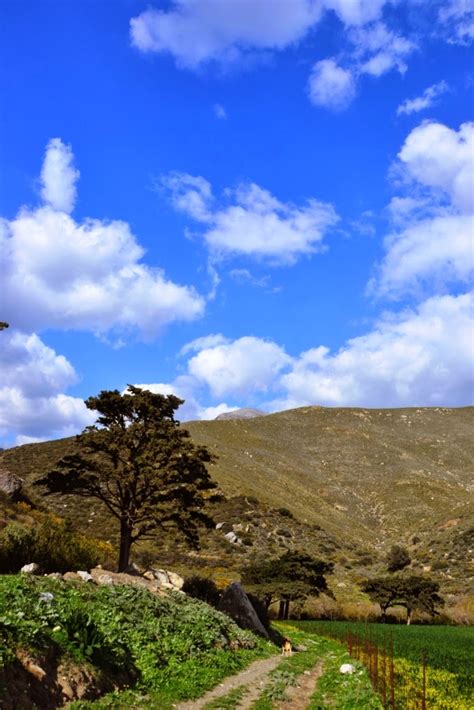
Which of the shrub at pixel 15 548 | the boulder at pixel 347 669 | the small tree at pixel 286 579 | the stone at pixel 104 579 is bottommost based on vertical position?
the small tree at pixel 286 579

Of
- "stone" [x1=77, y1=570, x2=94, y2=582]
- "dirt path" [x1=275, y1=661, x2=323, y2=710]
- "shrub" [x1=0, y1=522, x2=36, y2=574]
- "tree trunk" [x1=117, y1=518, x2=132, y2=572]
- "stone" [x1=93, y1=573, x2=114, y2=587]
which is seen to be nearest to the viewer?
"dirt path" [x1=275, y1=661, x2=323, y2=710]

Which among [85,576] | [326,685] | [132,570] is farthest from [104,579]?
[326,685]

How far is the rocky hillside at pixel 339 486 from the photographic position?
225 feet

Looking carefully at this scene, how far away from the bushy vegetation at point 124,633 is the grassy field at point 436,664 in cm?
556

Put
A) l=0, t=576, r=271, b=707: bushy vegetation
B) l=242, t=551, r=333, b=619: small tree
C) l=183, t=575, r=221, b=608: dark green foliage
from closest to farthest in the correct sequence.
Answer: l=0, t=576, r=271, b=707: bushy vegetation, l=183, t=575, r=221, b=608: dark green foliage, l=242, t=551, r=333, b=619: small tree

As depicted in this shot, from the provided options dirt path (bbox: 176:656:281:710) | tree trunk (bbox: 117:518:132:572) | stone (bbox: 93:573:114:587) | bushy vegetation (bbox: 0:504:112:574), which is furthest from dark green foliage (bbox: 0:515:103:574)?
dirt path (bbox: 176:656:281:710)

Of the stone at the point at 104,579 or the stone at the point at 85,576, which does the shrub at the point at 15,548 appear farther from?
the stone at the point at 104,579

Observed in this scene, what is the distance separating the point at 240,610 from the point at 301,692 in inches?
494

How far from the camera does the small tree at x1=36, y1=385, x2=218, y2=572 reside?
29.3 meters

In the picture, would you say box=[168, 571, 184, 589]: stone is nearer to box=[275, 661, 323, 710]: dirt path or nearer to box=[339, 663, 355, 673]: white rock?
box=[275, 661, 323, 710]: dirt path

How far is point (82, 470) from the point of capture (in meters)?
30.8

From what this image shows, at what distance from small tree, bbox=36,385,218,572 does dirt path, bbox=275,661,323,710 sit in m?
11.2

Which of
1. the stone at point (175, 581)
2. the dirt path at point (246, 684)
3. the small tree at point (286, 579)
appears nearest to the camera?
the dirt path at point (246, 684)

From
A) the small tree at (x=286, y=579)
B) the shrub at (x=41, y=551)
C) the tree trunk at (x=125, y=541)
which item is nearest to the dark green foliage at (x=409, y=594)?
the small tree at (x=286, y=579)
